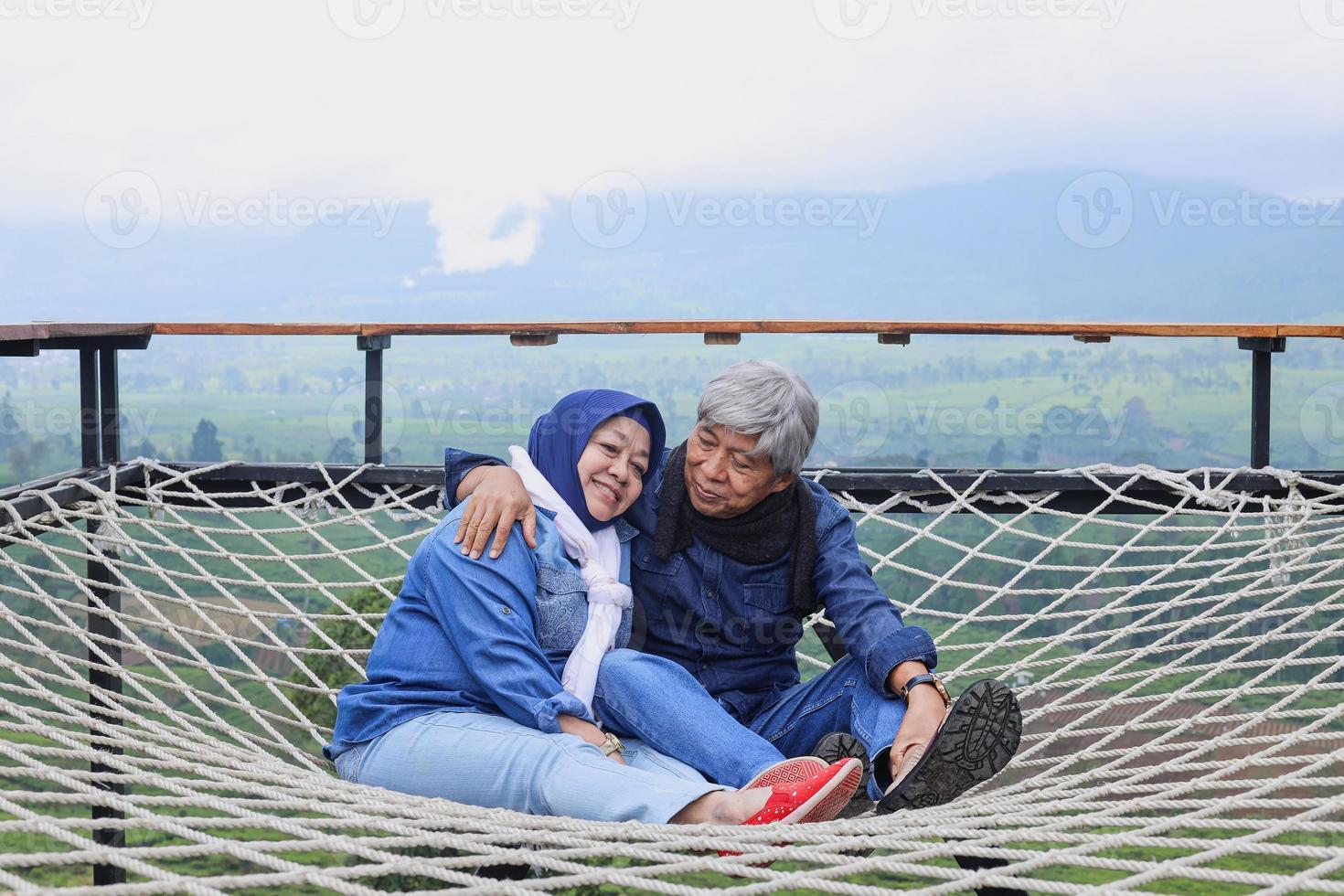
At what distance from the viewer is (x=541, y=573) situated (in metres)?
1.46

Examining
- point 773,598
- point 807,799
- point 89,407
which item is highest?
point 89,407

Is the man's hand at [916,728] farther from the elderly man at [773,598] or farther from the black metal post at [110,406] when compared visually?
the black metal post at [110,406]

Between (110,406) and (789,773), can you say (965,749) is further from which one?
(110,406)

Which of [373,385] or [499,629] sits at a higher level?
[373,385]

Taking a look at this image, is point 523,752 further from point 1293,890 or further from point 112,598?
point 112,598

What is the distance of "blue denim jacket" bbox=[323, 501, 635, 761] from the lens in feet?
4.35

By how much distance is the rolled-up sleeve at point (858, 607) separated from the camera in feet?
4.87

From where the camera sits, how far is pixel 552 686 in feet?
4.40

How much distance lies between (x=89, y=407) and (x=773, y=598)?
5.28 ft

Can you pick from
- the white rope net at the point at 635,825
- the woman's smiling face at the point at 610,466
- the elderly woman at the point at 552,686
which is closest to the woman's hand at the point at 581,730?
the elderly woman at the point at 552,686

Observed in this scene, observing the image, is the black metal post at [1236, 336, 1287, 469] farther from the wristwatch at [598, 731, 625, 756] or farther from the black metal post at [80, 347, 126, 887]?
the black metal post at [80, 347, 126, 887]

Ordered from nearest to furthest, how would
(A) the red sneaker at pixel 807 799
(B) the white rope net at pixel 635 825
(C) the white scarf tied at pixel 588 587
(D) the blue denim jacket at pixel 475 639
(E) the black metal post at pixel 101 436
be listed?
1. (B) the white rope net at pixel 635 825
2. (A) the red sneaker at pixel 807 799
3. (D) the blue denim jacket at pixel 475 639
4. (C) the white scarf tied at pixel 588 587
5. (E) the black metal post at pixel 101 436

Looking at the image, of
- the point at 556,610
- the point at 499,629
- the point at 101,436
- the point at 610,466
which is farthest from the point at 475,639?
the point at 101,436

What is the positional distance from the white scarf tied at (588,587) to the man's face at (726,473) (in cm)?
15
